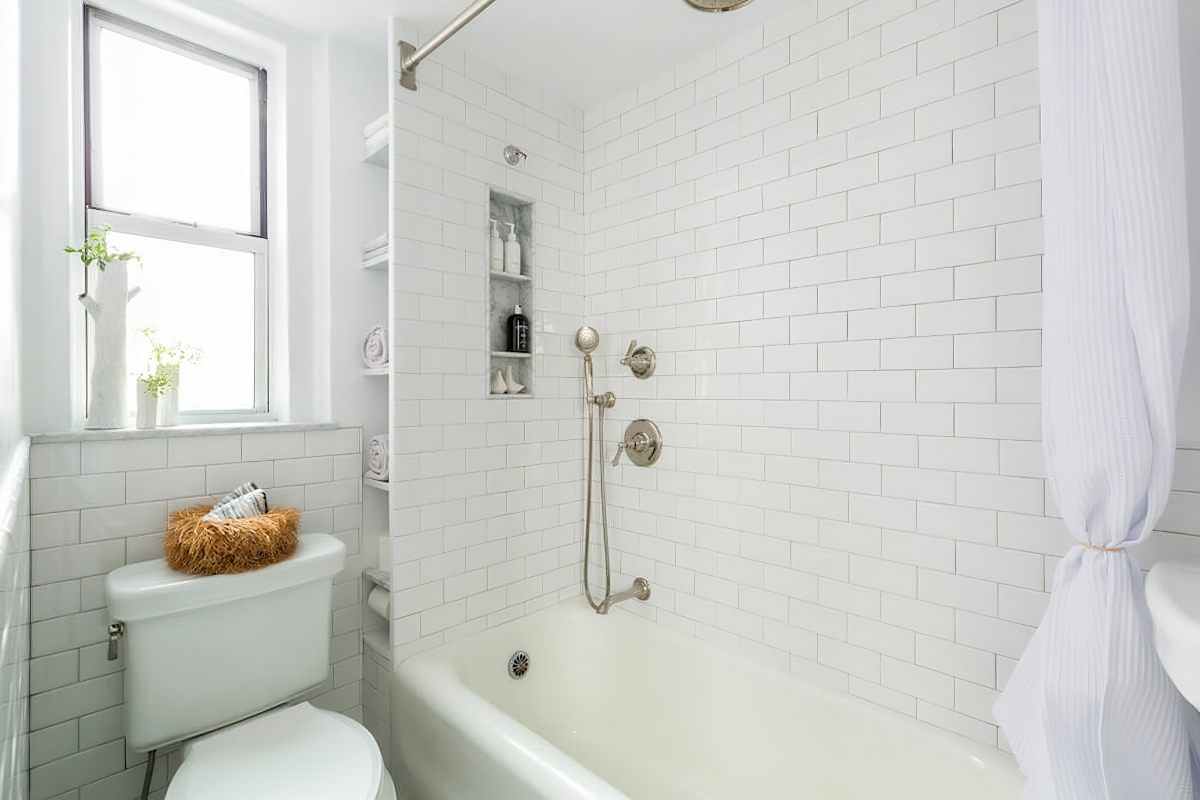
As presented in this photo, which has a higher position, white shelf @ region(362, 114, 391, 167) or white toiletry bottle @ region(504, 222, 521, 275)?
white shelf @ region(362, 114, 391, 167)

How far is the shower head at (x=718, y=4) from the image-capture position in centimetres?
121

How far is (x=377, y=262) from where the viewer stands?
1907 millimetres

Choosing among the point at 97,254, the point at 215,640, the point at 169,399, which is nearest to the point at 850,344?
the point at 215,640

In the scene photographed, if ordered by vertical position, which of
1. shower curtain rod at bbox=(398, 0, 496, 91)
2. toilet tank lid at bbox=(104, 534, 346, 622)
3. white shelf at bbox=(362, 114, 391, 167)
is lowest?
toilet tank lid at bbox=(104, 534, 346, 622)

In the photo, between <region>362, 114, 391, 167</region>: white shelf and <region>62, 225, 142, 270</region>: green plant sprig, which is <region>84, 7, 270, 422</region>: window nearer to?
<region>62, 225, 142, 270</region>: green plant sprig

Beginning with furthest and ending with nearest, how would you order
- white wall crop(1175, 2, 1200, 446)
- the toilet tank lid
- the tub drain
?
the tub drain < the toilet tank lid < white wall crop(1175, 2, 1200, 446)

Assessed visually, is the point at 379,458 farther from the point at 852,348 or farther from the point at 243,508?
the point at 852,348

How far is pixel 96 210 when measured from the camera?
1.61 m

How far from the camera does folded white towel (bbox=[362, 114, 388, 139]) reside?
1.82 meters

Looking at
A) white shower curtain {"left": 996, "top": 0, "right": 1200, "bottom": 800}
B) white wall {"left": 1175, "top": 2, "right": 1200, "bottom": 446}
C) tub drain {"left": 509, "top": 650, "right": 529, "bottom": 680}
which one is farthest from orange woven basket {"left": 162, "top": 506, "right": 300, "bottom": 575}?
white wall {"left": 1175, "top": 2, "right": 1200, "bottom": 446}

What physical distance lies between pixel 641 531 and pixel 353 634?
1.06 m

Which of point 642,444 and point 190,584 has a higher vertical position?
point 642,444

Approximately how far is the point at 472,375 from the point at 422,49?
3.17 ft

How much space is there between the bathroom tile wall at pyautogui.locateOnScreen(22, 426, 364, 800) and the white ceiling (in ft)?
4.43
